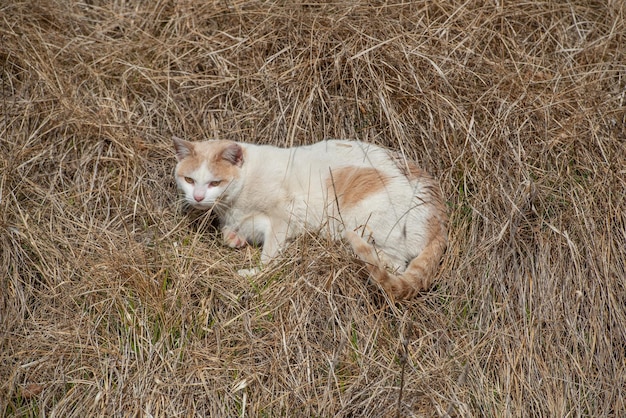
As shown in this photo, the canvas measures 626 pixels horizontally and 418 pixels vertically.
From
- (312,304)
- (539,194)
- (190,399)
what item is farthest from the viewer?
(539,194)

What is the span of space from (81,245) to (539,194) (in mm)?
1935

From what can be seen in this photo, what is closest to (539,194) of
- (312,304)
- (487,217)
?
(487,217)

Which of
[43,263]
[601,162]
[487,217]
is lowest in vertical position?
[43,263]

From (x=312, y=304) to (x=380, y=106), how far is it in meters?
1.07

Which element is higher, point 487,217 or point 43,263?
point 487,217

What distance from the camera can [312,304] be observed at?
279 cm

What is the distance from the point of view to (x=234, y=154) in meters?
3.17

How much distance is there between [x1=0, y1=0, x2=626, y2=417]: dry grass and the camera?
2662 mm

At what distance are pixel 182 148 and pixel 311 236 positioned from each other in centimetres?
70

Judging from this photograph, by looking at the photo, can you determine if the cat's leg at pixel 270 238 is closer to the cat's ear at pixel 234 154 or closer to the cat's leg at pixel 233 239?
the cat's leg at pixel 233 239

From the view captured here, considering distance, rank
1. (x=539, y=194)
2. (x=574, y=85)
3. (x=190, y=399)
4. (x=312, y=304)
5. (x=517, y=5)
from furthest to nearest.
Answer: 1. (x=517, y=5)
2. (x=574, y=85)
3. (x=539, y=194)
4. (x=312, y=304)
5. (x=190, y=399)

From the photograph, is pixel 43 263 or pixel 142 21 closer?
pixel 43 263

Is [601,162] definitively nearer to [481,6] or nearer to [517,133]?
[517,133]

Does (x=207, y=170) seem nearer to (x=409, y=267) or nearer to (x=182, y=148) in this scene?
(x=182, y=148)
